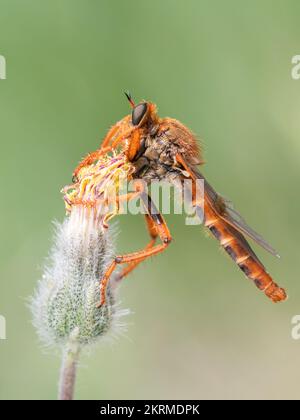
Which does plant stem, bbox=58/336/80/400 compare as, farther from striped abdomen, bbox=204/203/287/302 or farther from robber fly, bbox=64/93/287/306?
striped abdomen, bbox=204/203/287/302

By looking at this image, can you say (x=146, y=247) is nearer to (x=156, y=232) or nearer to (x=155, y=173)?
(x=156, y=232)

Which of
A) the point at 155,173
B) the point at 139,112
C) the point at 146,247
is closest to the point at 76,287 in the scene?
the point at 146,247

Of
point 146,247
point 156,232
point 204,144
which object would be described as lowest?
point 146,247

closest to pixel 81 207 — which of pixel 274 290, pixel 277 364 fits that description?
pixel 274 290

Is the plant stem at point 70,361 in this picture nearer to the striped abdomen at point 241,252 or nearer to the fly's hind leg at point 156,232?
the fly's hind leg at point 156,232

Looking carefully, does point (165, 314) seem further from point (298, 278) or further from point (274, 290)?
point (274, 290)
